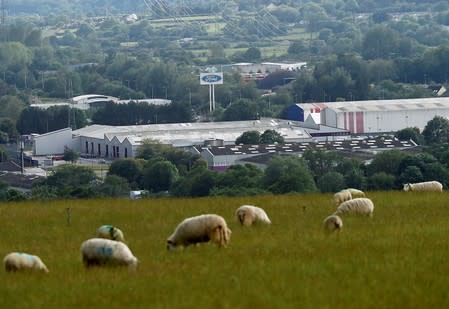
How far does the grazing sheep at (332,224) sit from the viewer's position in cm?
1445

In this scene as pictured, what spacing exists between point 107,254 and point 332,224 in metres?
2.94

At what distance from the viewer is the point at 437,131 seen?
180 feet

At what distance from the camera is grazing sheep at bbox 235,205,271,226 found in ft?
49.7

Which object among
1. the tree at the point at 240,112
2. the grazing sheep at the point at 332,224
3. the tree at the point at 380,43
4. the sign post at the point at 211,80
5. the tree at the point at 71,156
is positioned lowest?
the tree at the point at 71,156

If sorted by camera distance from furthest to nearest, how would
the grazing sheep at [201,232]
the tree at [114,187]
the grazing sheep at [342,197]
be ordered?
the tree at [114,187] < the grazing sheep at [342,197] < the grazing sheep at [201,232]

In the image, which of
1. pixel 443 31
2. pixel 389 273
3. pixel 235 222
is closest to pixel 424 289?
pixel 389 273

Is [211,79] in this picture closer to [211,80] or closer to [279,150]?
[211,80]

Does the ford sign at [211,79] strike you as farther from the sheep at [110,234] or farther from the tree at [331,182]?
the sheep at [110,234]

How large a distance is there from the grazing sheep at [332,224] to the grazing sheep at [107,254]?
103 inches

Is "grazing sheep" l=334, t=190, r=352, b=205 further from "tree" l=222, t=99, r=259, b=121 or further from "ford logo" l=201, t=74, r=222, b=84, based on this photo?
"ford logo" l=201, t=74, r=222, b=84

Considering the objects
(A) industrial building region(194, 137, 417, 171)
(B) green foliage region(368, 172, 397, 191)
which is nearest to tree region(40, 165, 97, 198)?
(A) industrial building region(194, 137, 417, 171)

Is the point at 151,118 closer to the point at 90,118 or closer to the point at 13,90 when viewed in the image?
the point at 90,118

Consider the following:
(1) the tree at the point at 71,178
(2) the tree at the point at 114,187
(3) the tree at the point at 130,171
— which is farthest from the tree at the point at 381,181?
(3) the tree at the point at 130,171

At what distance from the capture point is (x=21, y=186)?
41.5m
